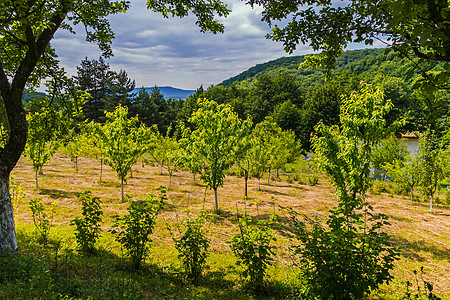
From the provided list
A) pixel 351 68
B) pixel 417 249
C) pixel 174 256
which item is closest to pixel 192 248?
pixel 174 256

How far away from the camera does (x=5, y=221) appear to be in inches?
184

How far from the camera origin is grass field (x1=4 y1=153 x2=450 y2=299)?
397 cm

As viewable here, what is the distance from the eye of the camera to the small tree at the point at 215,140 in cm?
1146

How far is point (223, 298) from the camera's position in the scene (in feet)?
15.0

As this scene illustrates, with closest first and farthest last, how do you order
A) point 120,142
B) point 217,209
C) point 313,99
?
1. point 217,209
2. point 120,142
3. point 313,99

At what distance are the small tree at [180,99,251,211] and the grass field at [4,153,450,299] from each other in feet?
7.50

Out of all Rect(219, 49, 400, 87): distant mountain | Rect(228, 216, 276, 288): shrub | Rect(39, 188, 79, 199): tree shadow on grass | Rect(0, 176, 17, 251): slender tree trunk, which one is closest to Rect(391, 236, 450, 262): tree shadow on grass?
Rect(228, 216, 276, 288): shrub

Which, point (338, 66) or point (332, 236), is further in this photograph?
point (338, 66)

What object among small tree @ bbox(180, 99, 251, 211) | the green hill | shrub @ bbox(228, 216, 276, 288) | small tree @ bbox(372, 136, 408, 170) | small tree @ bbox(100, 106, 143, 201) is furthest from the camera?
the green hill

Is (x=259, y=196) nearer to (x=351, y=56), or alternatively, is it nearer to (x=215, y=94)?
A: (x=215, y=94)

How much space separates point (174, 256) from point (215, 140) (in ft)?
20.2

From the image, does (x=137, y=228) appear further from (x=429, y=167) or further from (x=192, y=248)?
(x=429, y=167)

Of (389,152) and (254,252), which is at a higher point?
(389,152)

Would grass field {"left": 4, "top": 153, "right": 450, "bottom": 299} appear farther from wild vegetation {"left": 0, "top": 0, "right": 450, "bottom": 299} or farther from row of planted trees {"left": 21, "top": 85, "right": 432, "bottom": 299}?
row of planted trees {"left": 21, "top": 85, "right": 432, "bottom": 299}
